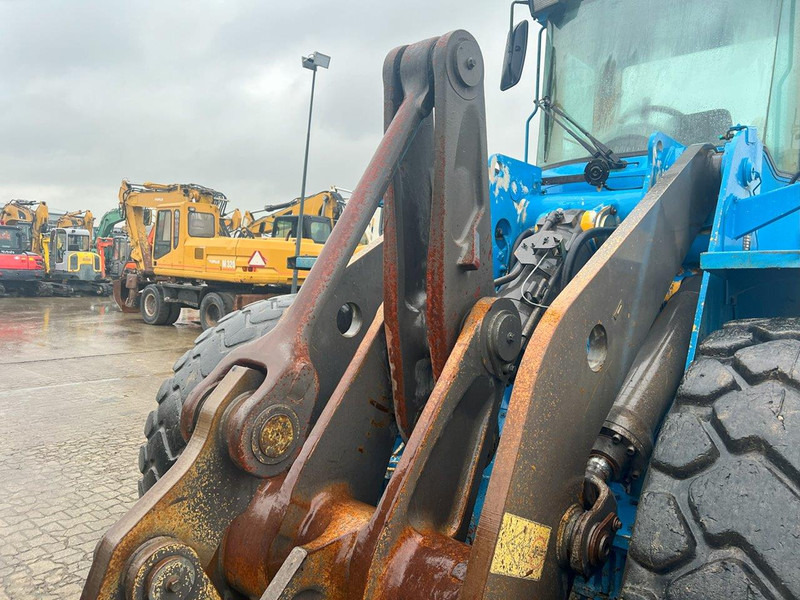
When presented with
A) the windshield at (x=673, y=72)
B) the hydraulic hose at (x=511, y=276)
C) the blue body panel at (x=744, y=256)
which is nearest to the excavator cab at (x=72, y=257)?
the windshield at (x=673, y=72)

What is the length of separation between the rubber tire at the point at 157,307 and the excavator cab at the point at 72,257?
416 inches

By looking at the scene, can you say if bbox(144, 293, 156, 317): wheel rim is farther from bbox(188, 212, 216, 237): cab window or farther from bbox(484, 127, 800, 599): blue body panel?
bbox(484, 127, 800, 599): blue body panel

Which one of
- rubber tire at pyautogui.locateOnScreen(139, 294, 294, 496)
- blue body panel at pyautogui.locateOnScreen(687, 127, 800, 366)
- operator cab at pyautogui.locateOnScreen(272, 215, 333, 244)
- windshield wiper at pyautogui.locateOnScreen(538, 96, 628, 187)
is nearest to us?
blue body panel at pyautogui.locateOnScreen(687, 127, 800, 366)

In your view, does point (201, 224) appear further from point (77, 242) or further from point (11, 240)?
point (11, 240)

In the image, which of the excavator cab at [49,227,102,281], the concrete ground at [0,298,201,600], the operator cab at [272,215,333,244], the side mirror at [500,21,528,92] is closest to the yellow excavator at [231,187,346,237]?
the operator cab at [272,215,333,244]

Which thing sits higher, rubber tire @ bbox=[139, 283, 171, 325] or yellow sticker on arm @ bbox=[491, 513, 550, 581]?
yellow sticker on arm @ bbox=[491, 513, 550, 581]

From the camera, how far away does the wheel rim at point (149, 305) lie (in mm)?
16781

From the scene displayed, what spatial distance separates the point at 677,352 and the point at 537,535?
81cm

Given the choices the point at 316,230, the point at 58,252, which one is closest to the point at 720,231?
the point at 316,230

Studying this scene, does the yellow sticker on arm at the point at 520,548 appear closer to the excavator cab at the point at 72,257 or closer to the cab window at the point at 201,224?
the cab window at the point at 201,224

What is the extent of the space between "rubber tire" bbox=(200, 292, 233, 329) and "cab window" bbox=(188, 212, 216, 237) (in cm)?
205

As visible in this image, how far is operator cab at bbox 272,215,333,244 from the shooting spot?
Answer: 17.7 meters

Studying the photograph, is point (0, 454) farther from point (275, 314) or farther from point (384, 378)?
point (384, 378)

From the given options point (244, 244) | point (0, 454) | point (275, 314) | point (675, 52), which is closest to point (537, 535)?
point (275, 314)
